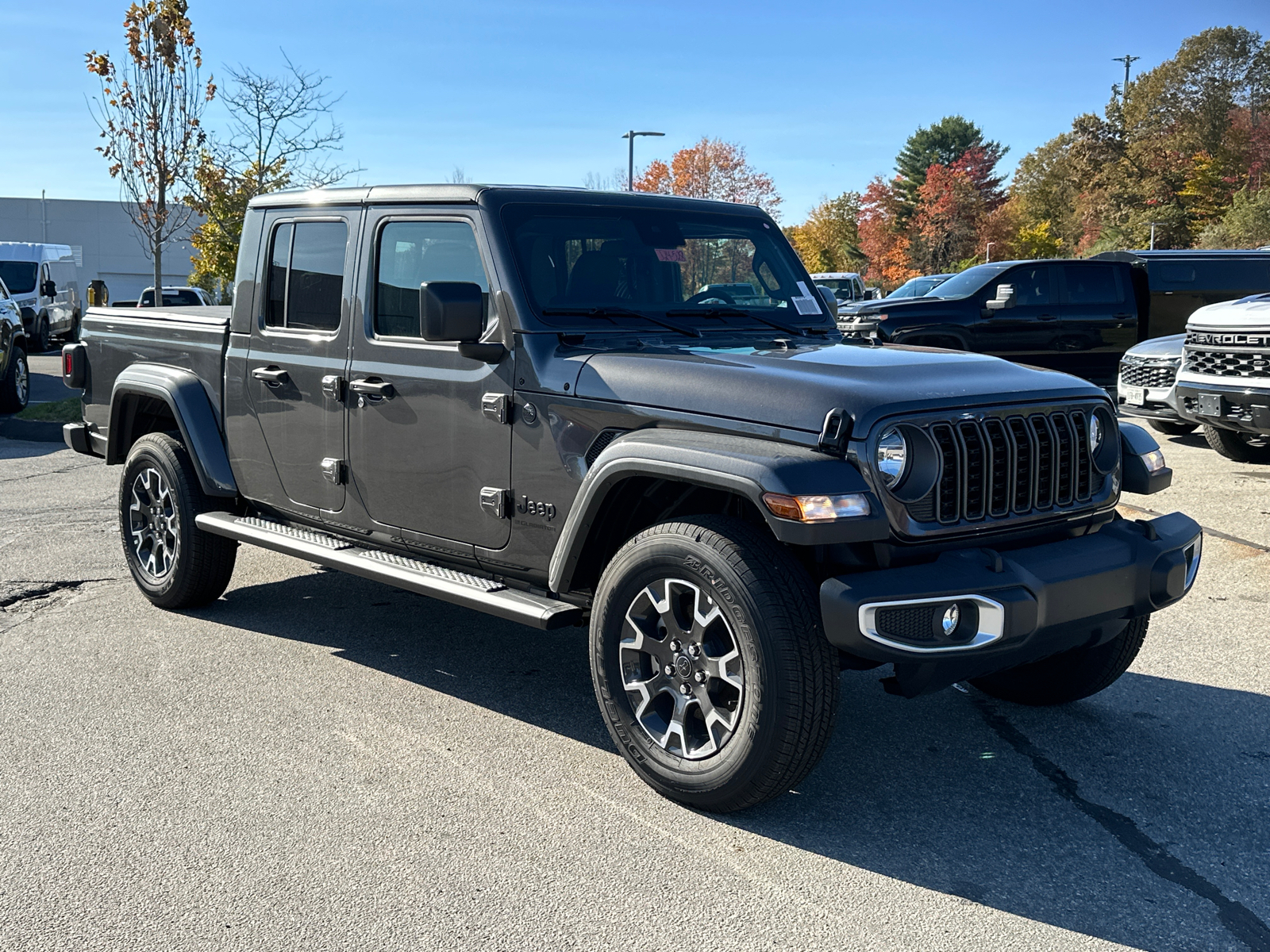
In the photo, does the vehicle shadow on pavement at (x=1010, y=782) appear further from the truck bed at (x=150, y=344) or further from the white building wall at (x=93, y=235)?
the white building wall at (x=93, y=235)

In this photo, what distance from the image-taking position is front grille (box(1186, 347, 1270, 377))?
9047mm

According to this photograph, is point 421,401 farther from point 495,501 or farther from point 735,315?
point 735,315

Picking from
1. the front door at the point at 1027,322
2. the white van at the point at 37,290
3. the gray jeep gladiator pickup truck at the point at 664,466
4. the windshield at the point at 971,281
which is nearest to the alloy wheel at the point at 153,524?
the gray jeep gladiator pickup truck at the point at 664,466

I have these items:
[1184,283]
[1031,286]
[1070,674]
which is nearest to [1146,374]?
[1031,286]

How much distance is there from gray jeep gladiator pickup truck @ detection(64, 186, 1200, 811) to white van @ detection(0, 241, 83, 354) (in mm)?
21203

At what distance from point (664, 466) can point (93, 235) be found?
209ft

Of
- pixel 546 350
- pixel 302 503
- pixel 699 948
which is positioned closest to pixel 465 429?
pixel 546 350

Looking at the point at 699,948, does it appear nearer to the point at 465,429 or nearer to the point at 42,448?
the point at 465,429

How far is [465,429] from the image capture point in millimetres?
4387

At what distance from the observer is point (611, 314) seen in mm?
4492

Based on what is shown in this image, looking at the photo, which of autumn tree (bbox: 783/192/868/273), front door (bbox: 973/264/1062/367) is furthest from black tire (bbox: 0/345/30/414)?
autumn tree (bbox: 783/192/868/273)

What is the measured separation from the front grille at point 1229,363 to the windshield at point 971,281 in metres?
5.01

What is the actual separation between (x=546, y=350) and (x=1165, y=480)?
2260mm

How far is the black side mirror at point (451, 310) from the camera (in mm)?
4070
